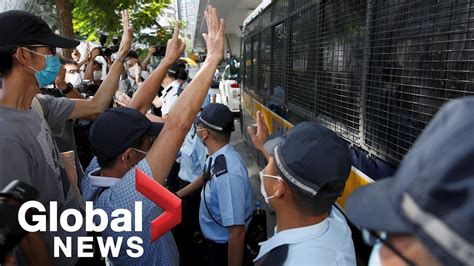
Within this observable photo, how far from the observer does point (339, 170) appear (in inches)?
62.2

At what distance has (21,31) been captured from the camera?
6.60ft

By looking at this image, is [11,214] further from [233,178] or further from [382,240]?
[233,178]

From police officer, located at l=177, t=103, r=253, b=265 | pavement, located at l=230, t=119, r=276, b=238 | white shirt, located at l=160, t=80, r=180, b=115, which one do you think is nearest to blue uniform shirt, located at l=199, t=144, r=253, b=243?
police officer, located at l=177, t=103, r=253, b=265

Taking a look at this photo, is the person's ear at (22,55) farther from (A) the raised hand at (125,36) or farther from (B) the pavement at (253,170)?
(B) the pavement at (253,170)

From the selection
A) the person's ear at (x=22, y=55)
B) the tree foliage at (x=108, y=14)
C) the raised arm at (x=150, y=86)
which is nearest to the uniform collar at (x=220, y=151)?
the raised arm at (x=150, y=86)

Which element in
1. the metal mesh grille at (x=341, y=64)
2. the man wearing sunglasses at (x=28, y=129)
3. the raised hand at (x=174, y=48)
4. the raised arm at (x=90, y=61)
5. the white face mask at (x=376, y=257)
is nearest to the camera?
the white face mask at (x=376, y=257)

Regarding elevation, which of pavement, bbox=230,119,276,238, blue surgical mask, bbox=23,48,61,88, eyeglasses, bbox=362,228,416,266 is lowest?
pavement, bbox=230,119,276,238

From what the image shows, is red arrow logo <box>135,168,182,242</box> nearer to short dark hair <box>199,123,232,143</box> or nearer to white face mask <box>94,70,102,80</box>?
short dark hair <box>199,123,232,143</box>

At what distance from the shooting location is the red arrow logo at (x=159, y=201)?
1614 mm

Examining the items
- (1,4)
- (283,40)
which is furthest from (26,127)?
(1,4)

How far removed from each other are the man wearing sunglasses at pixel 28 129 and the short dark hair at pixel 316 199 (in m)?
1.10

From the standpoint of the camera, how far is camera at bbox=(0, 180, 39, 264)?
3.39ft

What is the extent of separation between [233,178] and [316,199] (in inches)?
41.2

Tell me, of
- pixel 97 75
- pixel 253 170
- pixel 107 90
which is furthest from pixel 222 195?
pixel 97 75
